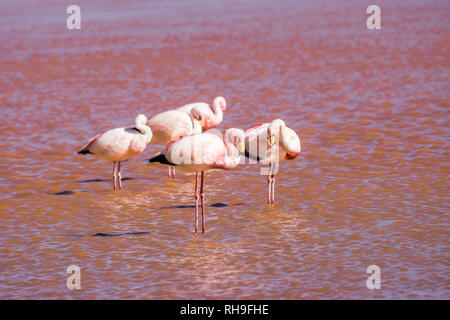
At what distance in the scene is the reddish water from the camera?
8109mm

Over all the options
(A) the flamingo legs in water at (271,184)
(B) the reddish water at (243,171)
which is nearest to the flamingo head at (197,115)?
(B) the reddish water at (243,171)

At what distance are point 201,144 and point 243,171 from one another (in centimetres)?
282

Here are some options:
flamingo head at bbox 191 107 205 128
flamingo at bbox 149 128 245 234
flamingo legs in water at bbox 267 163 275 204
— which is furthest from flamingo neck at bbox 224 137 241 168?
flamingo head at bbox 191 107 205 128

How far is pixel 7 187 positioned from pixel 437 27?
1517cm

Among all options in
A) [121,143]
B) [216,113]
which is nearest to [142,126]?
[121,143]

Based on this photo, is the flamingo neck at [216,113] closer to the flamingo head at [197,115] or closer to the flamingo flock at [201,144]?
the flamingo flock at [201,144]

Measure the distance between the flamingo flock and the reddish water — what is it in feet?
1.67

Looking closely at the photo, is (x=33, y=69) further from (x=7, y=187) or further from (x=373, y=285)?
(x=373, y=285)

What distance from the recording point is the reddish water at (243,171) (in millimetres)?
8109

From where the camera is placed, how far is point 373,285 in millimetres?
7664

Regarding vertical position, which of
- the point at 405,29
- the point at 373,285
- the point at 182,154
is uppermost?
the point at 405,29

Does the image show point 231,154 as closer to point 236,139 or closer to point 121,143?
point 236,139

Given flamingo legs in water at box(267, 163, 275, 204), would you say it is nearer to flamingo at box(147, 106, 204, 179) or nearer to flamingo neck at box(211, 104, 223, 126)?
flamingo at box(147, 106, 204, 179)

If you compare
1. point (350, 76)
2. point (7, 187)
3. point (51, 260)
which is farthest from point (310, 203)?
point (350, 76)
